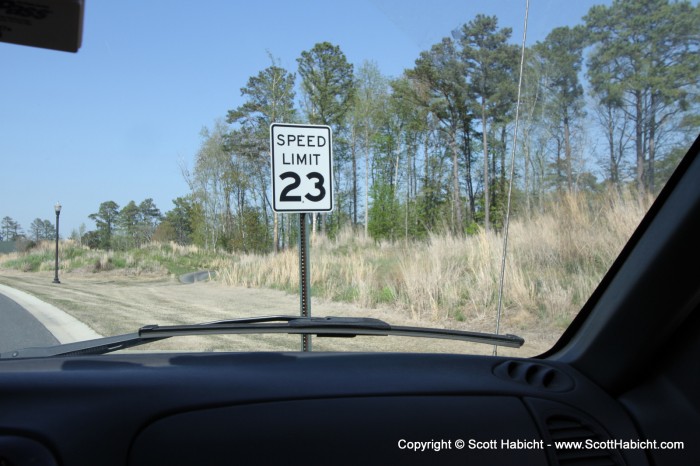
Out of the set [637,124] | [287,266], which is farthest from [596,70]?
[287,266]

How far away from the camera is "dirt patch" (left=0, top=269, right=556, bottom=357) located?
2977 mm

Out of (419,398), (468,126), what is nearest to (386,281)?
(468,126)

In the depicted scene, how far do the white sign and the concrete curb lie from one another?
1676mm

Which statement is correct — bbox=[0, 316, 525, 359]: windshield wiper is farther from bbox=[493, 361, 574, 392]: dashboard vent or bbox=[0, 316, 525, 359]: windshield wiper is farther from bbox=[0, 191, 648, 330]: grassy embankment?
bbox=[0, 191, 648, 330]: grassy embankment

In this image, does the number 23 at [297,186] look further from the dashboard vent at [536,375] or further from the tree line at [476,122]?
the dashboard vent at [536,375]

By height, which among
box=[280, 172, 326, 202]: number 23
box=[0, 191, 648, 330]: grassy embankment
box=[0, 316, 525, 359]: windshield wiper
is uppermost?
box=[280, 172, 326, 202]: number 23

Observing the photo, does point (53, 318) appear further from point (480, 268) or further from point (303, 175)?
point (480, 268)

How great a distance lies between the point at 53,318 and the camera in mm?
4180

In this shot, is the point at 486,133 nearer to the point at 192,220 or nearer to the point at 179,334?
the point at 192,220

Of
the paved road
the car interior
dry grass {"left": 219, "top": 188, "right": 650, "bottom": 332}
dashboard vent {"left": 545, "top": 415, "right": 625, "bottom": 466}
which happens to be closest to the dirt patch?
dry grass {"left": 219, "top": 188, "right": 650, "bottom": 332}

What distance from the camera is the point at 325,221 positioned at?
5.59 m

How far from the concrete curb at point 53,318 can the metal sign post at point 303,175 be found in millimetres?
1560

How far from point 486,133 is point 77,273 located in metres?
2.85

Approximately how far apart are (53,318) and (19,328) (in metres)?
0.25
